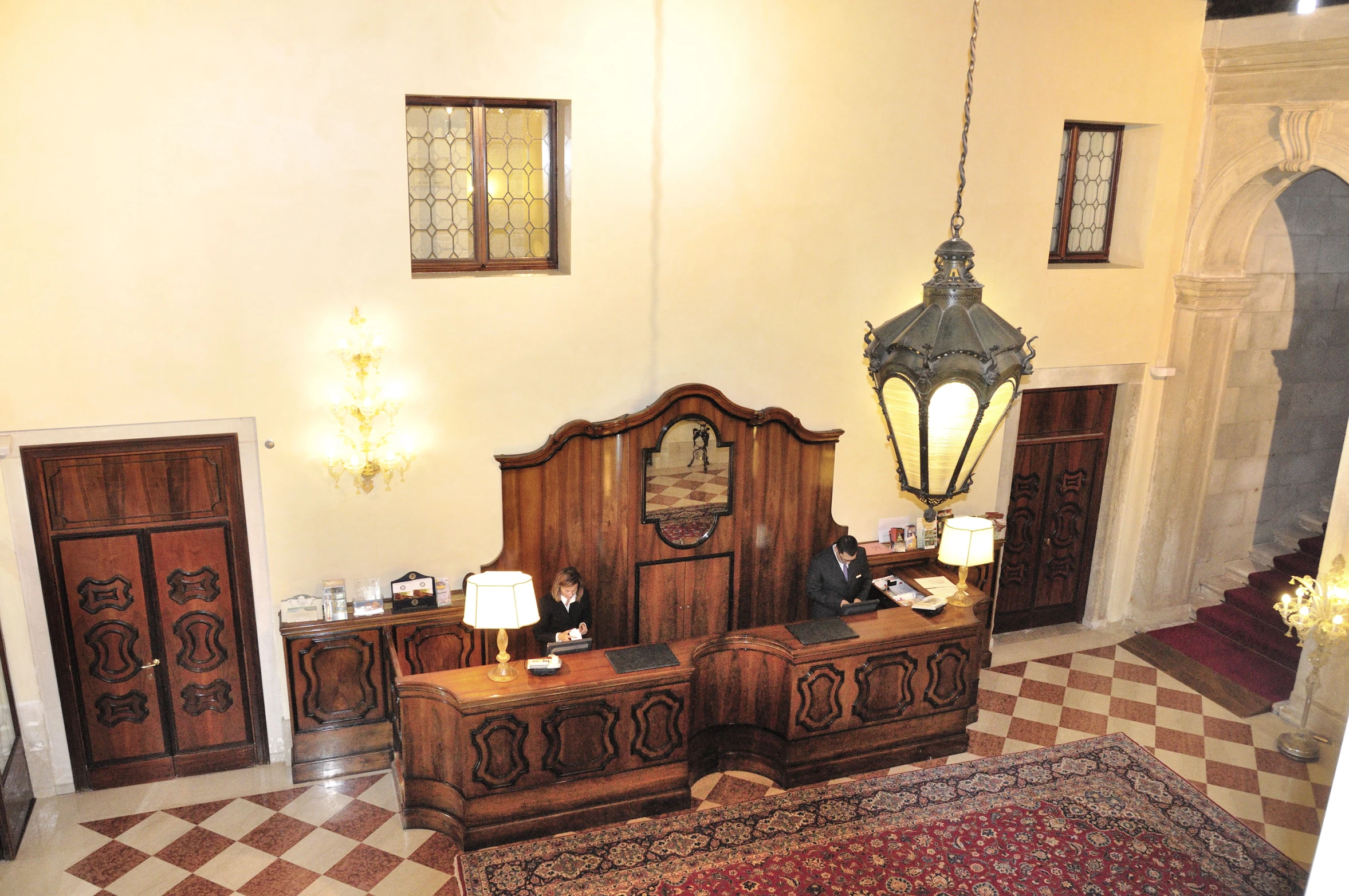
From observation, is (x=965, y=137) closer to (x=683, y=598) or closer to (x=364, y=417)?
(x=364, y=417)

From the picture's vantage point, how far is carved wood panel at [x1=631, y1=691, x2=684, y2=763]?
7117 mm

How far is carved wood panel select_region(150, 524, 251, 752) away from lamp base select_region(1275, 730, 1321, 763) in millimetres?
8138

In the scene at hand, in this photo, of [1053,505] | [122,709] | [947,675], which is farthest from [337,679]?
[1053,505]

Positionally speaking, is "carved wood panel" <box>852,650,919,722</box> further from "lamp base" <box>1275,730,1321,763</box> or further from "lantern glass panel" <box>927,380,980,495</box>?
"lantern glass panel" <box>927,380,980,495</box>

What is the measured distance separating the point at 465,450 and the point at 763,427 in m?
2.40

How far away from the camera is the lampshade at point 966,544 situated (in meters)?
7.91

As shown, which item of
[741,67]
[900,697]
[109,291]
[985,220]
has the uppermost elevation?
[741,67]

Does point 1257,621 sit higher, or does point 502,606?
point 502,606

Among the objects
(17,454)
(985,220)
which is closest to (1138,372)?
(985,220)

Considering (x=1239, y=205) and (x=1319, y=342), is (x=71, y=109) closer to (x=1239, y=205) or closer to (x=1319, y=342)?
(x=1239, y=205)

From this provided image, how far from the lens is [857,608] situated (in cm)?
814

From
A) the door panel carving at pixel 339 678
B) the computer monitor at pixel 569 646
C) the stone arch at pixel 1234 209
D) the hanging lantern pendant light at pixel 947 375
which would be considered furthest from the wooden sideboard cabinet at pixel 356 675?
the stone arch at pixel 1234 209

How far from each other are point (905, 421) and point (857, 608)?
168 inches

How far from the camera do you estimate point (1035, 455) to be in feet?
32.0
